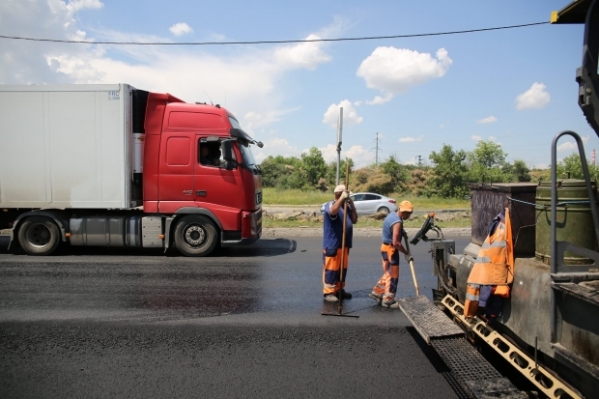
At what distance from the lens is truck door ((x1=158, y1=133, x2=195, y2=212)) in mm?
10234

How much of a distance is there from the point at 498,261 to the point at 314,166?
56.4 metres

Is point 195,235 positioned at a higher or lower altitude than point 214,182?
lower

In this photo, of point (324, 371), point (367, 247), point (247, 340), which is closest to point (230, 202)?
point (367, 247)

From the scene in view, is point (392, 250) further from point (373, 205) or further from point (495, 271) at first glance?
point (373, 205)

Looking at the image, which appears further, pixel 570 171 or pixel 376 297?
pixel 376 297

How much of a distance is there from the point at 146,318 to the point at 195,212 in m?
4.50

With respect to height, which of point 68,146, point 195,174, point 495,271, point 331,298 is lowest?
point 331,298

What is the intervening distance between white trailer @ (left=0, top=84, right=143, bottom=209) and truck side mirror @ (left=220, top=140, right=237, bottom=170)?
189cm

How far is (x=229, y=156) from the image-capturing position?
10.2 metres

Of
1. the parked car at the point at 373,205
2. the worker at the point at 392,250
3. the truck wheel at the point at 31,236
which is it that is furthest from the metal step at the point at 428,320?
the parked car at the point at 373,205

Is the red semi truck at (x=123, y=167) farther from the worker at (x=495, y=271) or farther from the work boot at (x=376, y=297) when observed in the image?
the worker at (x=495, y=271)

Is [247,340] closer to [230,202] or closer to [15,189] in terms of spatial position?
[230,202]

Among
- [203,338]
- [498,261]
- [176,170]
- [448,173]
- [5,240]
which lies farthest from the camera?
[448,173]

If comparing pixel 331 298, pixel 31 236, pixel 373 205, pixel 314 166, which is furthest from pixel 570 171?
pixel 314 166
